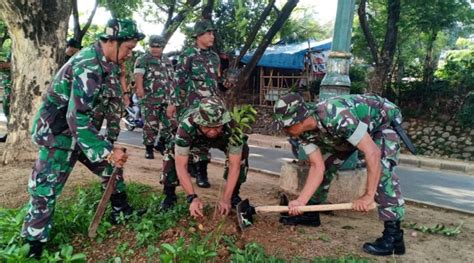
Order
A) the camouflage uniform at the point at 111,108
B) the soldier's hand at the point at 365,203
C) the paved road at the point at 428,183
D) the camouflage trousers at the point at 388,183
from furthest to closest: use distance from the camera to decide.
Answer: the paved road at the point at 428,183, the camouflage uniform at the point at 111,108, the camouflage trousers at the point at 388,183, the soldier's hand at the point at 365,203

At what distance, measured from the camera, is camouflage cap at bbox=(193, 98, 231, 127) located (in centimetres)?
313

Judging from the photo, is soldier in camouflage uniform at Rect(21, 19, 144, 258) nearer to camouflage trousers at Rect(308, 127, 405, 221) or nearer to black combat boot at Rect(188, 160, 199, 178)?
camouflage trousers at Rect(308, 127, 405, 221)

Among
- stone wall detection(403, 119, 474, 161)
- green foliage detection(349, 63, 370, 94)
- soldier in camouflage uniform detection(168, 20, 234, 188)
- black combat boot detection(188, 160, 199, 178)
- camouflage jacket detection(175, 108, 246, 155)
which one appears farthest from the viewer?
green foliage detection(349, 63, 370, 94)

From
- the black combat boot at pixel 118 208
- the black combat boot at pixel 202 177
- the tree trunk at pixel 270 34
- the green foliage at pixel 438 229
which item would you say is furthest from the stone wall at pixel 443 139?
the black combat boot at pixel 118 208

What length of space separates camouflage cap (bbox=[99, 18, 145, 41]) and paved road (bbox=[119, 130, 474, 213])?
391 centimetres

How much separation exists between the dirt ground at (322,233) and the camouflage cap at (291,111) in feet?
3.08

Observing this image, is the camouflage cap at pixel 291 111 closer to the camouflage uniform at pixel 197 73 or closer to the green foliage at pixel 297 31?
the camouflage uniform at pixel 197 73

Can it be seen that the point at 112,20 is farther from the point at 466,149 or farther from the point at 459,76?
the point at 459,76

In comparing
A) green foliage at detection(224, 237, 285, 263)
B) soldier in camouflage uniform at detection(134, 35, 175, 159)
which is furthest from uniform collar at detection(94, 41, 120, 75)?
soldier in camouflage uniform at detection(134, 35, 175, 159)

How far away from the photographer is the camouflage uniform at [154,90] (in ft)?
19.8

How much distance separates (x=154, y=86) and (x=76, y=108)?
341 centimetres

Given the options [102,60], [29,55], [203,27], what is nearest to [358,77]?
[203,27]

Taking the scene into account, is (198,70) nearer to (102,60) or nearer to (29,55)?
(29,55)

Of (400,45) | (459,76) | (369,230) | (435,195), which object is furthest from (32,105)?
(400,45)
